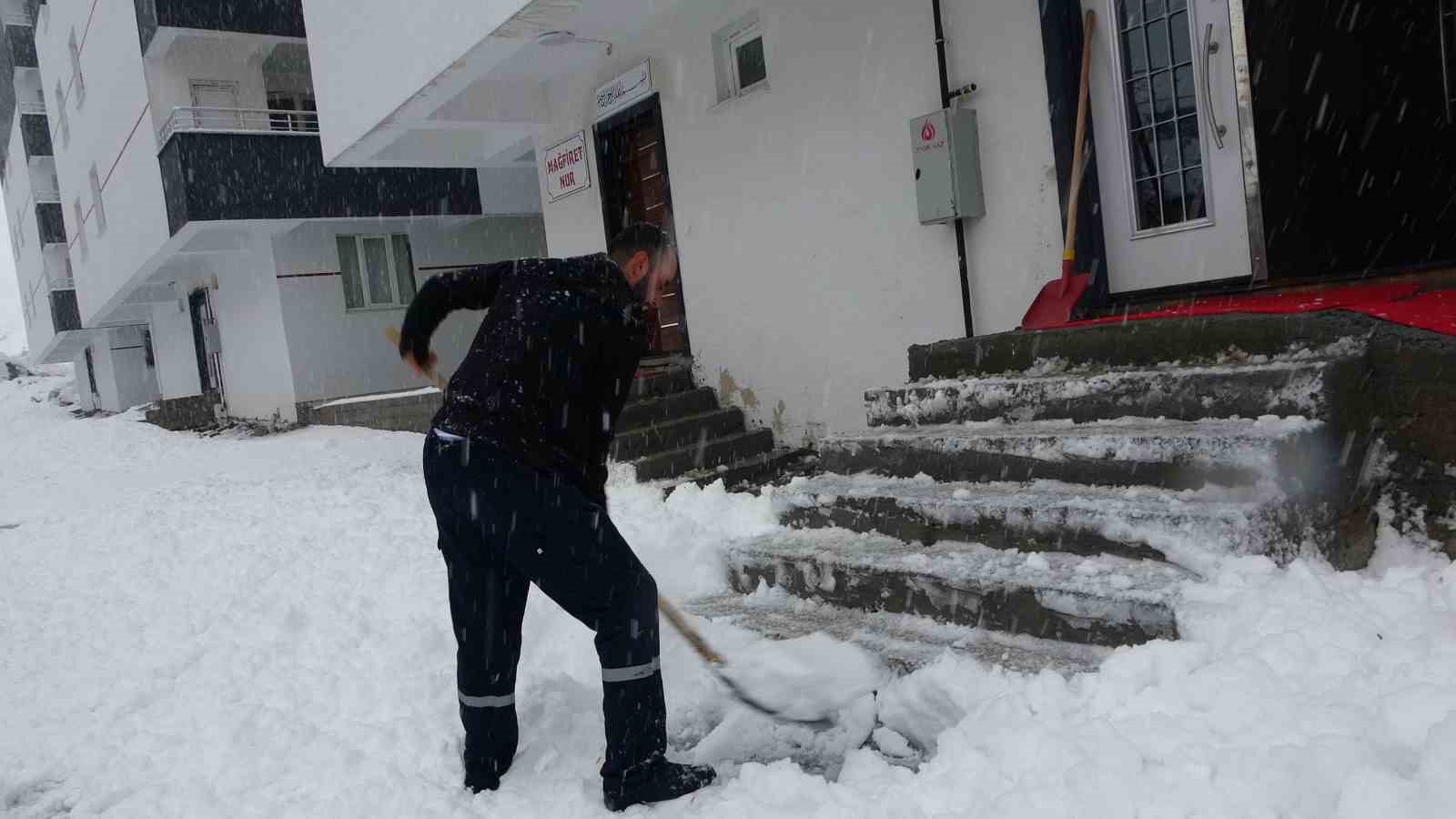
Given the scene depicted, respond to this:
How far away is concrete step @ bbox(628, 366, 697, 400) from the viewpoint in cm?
763

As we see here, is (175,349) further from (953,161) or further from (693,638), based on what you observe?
(693,638)

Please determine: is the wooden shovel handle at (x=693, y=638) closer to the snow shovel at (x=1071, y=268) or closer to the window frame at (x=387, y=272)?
the snow shovel at (x=1071, y=268)

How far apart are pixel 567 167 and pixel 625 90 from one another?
4.17 feet

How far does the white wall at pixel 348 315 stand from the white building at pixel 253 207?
0.8 inches

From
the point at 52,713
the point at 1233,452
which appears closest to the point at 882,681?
the point at 1233,452

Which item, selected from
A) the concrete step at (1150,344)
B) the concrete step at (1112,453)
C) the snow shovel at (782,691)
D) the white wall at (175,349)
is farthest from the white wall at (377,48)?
the white wall at (175,349)

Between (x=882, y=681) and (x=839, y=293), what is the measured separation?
383 cm

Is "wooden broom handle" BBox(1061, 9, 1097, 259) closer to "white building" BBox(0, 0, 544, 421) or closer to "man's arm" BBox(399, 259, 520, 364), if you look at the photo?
"man's arm" BBox(399, 259, 520, 364)

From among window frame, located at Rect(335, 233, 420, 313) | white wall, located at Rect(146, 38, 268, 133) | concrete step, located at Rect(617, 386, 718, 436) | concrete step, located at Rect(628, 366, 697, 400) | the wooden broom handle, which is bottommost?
concrete step, located at Rect(617, 386, 718, 436)

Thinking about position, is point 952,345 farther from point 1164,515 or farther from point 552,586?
point 552,586

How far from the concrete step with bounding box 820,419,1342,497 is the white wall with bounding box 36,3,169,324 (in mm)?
12696

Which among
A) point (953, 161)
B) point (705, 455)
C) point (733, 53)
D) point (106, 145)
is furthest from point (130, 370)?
point (953, 161)

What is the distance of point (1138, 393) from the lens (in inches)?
149

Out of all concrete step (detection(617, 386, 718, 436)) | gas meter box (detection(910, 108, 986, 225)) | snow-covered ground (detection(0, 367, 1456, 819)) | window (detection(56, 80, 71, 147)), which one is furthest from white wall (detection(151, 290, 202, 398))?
gas meter box (detection(910, 108, 986, 225))
